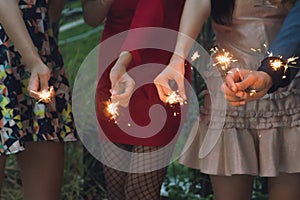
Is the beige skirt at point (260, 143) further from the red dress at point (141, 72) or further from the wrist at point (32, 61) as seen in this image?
the wrist at point (32, 61)

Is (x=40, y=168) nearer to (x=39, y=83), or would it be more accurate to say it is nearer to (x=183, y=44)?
(x=39, y=83)

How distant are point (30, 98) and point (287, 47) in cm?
93

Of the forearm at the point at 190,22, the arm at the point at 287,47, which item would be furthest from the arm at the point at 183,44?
the arm at the point at 287,47

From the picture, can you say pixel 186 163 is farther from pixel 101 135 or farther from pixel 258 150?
pixel 101 135

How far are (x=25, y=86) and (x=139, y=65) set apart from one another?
411 mm

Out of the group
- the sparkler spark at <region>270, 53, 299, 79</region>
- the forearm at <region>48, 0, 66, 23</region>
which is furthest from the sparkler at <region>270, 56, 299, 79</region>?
the forearm at <region>48, 0, 66, 23</region>

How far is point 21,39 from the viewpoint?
2.15m

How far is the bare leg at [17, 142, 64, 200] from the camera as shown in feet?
7.93

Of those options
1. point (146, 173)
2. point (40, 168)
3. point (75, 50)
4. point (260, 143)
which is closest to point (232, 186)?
point (260, 143)

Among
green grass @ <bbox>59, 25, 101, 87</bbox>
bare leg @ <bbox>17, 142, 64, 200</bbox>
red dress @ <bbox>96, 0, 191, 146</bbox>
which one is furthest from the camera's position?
green grass @ <bbox>59, 25, 101, 87</bbox>

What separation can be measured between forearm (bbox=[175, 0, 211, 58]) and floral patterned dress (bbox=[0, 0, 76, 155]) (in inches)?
23.1

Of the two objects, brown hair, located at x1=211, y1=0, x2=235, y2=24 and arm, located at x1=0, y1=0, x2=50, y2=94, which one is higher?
brown hair, located at x1=211, y1=0, x2=235, y2=24

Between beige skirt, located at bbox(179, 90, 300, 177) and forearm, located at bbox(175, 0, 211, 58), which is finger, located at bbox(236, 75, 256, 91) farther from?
beige skirt, located at bbox(179, 90, 300, 177)

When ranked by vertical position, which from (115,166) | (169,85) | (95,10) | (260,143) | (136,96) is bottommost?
(115,166)
